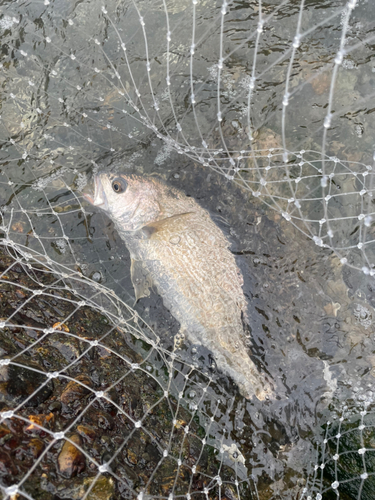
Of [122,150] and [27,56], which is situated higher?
[27,56]

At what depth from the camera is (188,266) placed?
3.78 metres

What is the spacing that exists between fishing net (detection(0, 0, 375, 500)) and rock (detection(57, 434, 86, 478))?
0.42 meters

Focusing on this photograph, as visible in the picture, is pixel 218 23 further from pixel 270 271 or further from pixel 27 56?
pixel 270 271

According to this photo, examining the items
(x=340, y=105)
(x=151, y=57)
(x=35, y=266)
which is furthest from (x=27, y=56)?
(x=340, y=105)

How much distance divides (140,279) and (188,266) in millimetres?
691

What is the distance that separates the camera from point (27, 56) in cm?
412

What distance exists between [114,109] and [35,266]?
216cm

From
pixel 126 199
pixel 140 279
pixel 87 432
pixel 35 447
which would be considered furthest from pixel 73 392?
pixel 126 199

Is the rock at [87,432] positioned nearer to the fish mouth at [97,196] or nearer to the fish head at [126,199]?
the fish head at [126,199]

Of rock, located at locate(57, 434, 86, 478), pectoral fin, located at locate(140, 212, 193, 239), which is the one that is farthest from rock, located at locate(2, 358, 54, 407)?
pectoral fin, located at locate(140, 212, 193, 239)

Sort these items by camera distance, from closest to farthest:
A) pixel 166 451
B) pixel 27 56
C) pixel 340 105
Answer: pixel 166 451 → pixel 340 105 → pixel 27 56

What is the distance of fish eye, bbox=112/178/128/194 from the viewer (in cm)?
393

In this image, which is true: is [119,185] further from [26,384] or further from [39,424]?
[39,424]

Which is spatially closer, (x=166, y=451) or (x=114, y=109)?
(x=166, y=451)
